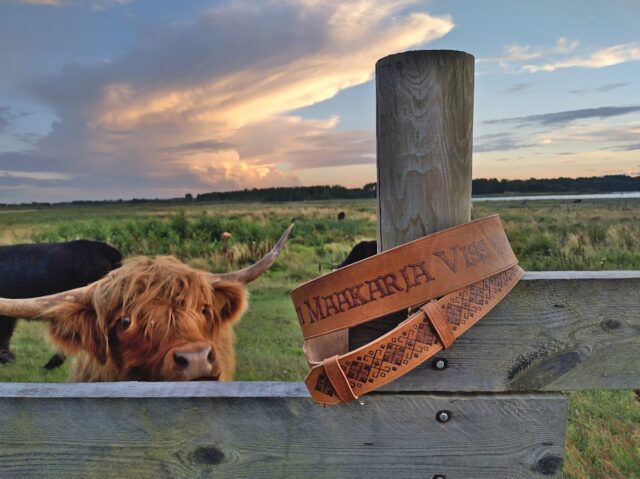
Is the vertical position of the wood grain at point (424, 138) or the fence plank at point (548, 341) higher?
the wood grain at point (424, 138)

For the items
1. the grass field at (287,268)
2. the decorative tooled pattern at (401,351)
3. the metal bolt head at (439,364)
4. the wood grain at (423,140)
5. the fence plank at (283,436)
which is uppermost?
the wood grain at (423,140)

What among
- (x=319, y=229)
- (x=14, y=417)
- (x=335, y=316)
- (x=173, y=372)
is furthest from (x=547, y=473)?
(x=319, y=229)

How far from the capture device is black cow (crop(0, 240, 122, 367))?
24.6 ft

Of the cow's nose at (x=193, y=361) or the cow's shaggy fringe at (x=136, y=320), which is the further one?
the cow's shaggy fringe at (x=136, y=320)

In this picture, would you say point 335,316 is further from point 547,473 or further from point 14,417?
point 14,417

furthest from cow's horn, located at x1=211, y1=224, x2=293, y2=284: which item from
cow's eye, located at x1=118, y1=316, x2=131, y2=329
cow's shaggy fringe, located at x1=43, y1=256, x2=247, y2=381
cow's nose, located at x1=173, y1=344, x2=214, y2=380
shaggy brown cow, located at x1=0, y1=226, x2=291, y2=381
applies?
cow's nose, located at x1=173, y1=344, x2=214, y2=380

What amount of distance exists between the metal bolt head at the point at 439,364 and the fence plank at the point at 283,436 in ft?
0.27

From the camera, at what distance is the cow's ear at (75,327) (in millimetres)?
3787

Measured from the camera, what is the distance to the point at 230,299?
15.2 feet

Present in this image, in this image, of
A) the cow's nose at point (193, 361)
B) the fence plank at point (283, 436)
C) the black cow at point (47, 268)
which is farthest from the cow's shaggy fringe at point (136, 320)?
the black cow at point (47, 268)

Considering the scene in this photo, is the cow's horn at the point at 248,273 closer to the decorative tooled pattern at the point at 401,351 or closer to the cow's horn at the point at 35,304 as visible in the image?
the cow's horn at the point at 35,304

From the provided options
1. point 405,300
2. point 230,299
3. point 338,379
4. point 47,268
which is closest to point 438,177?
point 405,300

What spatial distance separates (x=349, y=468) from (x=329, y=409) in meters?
0.18

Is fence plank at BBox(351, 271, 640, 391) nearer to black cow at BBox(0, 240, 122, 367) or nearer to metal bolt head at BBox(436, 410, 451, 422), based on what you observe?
metal bolt head at BBox(436, 410, 451, 422)
